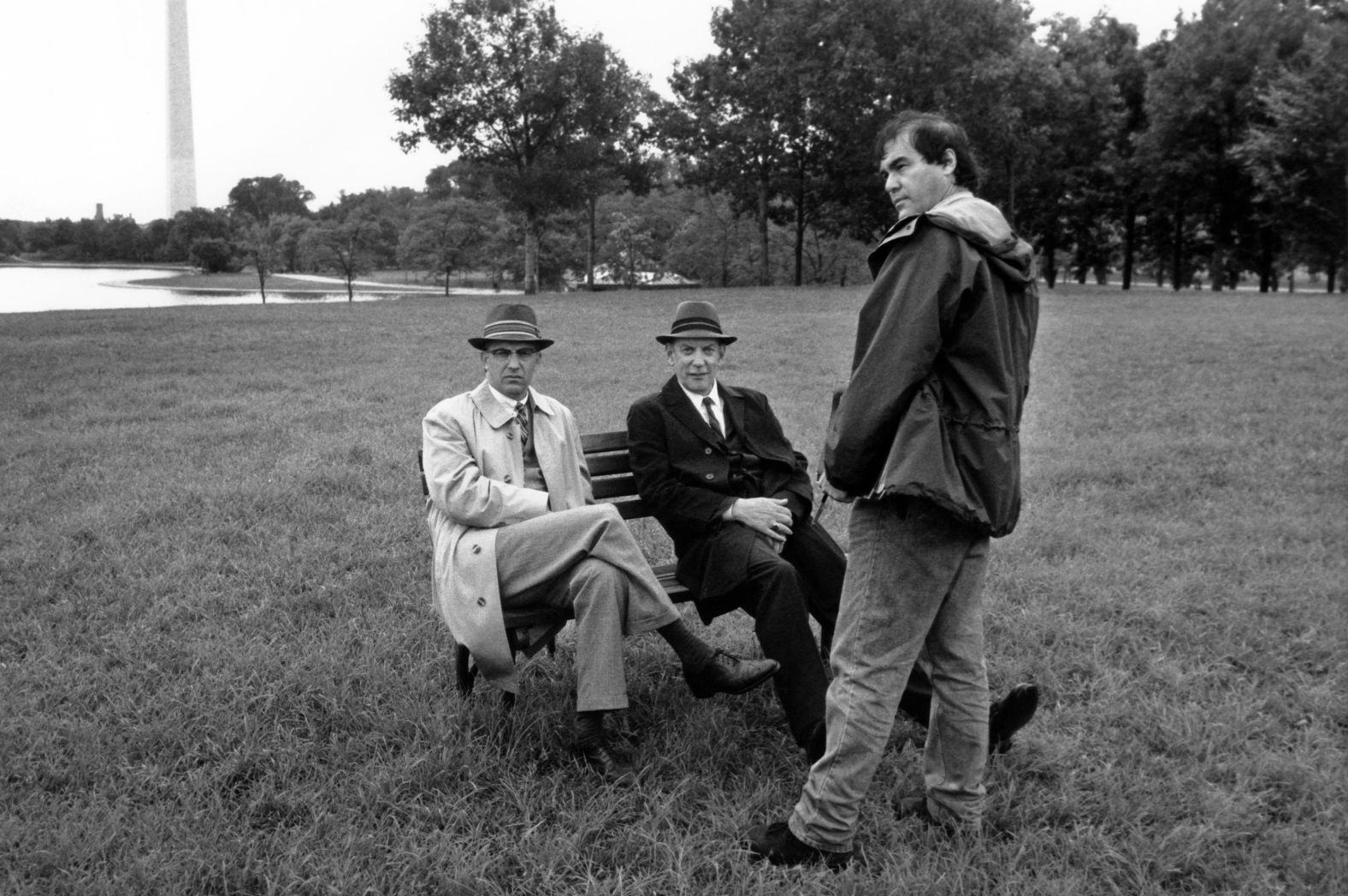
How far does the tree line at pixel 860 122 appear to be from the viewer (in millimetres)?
31203

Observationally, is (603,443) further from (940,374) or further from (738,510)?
(940,374)

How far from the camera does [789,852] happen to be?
3.04 metres

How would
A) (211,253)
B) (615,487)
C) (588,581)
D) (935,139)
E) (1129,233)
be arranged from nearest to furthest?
(935,139), (588,581), (615,487), (211,253), (1129,233)

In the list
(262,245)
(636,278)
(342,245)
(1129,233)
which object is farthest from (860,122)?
(636,278)

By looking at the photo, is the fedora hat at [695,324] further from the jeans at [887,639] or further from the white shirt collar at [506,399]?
the jeans at [887,639]

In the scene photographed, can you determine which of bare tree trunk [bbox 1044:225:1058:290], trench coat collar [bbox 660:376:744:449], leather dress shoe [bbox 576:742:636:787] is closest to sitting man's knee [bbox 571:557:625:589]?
leather dress shoe [bbox 576:742:636:787]

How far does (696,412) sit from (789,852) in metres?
2.00

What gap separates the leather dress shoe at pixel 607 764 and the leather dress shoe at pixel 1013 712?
126 cm

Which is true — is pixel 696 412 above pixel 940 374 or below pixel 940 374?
below

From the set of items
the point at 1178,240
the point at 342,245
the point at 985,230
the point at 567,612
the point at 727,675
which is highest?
the point at 1178,240

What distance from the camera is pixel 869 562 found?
289cm

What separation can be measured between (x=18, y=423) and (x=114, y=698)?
21.1 feet

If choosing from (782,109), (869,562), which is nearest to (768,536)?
(869,562)

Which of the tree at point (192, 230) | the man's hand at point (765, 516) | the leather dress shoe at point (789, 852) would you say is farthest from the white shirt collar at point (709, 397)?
the tree at point (192, 230)
